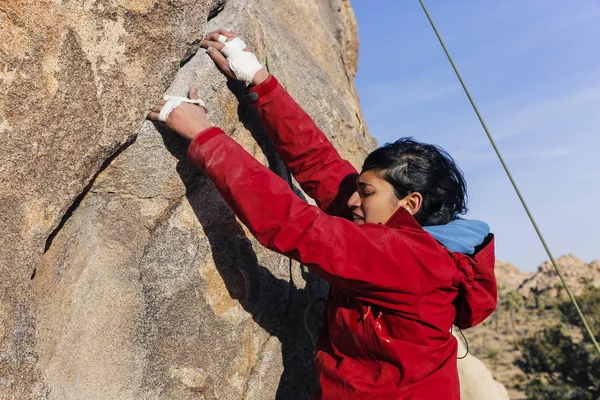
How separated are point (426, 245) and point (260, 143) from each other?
1.21m

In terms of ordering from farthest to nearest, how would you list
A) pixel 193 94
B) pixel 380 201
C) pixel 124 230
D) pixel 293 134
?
pixel 293 134 → pixel 380 201 → pixel 193 94 → pixel 124 230

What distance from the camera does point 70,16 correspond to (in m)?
2.67

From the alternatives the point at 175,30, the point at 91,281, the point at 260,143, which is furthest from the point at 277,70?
the point at 91,281

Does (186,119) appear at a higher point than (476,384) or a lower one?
higher

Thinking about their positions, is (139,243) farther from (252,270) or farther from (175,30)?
(175,30)

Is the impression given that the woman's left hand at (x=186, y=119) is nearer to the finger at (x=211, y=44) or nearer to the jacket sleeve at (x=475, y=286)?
the finger at (x=211, y=44)

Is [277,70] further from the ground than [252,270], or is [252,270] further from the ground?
[277,70]

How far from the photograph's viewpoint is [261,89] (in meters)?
3.45

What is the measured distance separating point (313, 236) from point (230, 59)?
1.11m

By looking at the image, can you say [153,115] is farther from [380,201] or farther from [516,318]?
[516,318]

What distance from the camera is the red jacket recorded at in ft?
9.10

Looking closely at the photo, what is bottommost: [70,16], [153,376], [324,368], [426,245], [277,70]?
[324,368]

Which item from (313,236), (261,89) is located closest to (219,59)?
(261,89)

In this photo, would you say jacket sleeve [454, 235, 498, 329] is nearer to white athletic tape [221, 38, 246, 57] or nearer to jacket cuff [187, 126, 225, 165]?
jacket cuff [187, 126, 225, 165]
